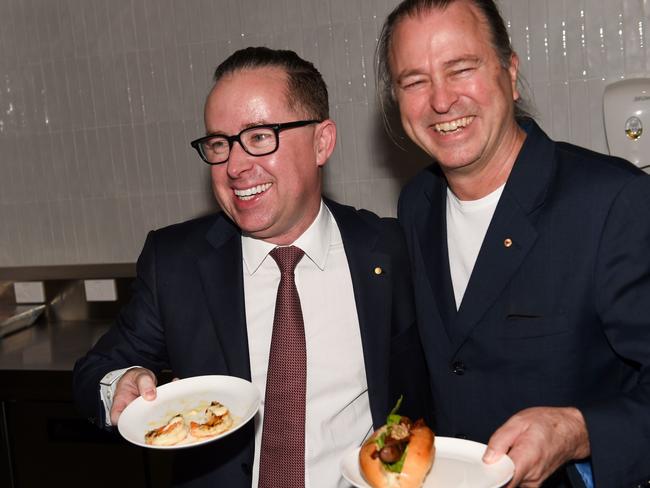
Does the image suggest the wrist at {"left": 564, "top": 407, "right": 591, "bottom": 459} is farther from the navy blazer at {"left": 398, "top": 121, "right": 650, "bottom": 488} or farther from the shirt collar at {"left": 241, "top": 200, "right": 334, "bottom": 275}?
the shirt collar at {"left": 241, "top": 200, "right": 334, "bottom": 275}

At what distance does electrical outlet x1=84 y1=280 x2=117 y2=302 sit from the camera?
10.9 feet

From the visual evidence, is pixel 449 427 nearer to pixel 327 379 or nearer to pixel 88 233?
pixel 327 379

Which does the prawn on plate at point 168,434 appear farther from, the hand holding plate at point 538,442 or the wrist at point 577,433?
the wrist at point 577,433

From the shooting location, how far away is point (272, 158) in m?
1.61

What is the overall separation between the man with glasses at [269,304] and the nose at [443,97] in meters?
0.30

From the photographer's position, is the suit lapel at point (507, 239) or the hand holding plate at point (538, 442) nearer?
the hand holding plate at point (538, 442)

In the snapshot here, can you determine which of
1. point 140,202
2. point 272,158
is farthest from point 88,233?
point 272,158

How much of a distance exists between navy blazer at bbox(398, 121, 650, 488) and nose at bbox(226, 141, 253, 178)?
486 millimetres

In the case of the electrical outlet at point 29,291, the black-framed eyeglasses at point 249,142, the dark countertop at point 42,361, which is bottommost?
the dark countertop at point 42,361

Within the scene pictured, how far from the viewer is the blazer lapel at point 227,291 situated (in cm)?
161

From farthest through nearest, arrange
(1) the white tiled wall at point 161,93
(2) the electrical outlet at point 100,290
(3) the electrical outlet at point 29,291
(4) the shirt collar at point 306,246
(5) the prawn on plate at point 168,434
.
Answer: (3) the electrical outlet at point 29,291
(2) the electrical outlet at point 100,290
(1) the white tiled wall at point 161,93
(4) the shirt collar at point 306,246
(5) the prawn on plate at point 168,434

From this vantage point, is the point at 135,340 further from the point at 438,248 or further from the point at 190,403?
the point at 438,248

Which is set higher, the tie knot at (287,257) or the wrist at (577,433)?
the tie knot at (287,257)

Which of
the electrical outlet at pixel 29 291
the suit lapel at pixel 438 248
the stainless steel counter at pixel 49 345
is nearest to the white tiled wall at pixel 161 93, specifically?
the electrical outlet at pixel 29 291
